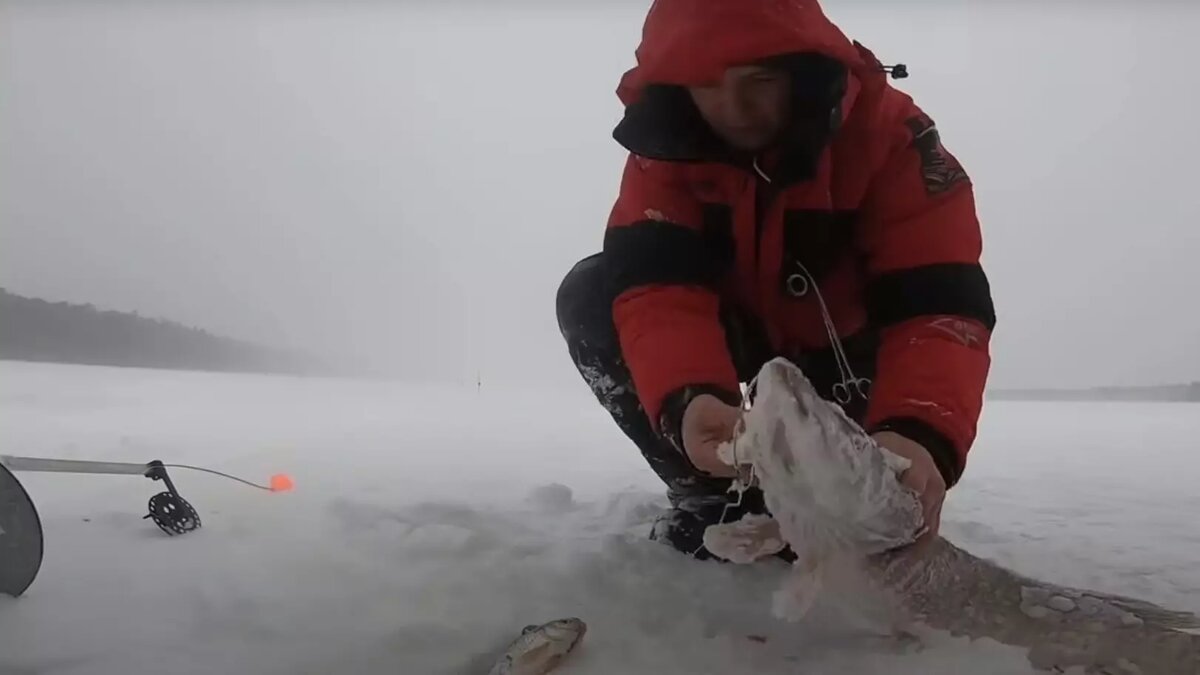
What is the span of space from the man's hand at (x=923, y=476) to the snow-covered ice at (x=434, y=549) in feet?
0.27

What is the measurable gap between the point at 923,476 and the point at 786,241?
0.25 meters

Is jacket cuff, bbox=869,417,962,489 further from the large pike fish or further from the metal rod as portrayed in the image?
the metal rod

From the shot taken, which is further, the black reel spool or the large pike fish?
the black reel spool

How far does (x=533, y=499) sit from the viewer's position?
1.07 metres

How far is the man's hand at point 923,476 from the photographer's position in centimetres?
56

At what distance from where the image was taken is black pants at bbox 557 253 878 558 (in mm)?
854

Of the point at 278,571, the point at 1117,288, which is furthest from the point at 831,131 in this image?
the point at 1117,288

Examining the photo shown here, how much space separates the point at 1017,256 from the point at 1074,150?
308 mm

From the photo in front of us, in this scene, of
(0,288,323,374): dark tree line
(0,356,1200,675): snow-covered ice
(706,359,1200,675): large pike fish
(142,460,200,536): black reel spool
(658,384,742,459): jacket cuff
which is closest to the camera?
(706,359,1200,675): large pike fish

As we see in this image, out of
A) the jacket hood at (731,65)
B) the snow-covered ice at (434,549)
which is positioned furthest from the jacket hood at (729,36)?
the snow-covered ice at (434,549)

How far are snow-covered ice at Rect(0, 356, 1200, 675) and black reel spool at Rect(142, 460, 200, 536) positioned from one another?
0.05ft

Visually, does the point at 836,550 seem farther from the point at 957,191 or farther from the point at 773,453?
the point at 957,191

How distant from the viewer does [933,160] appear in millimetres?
729

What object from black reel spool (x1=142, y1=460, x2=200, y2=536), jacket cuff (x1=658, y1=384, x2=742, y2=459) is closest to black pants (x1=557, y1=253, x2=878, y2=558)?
jacket cuff (x1=658, y1=384, x2=742, y2=459)
